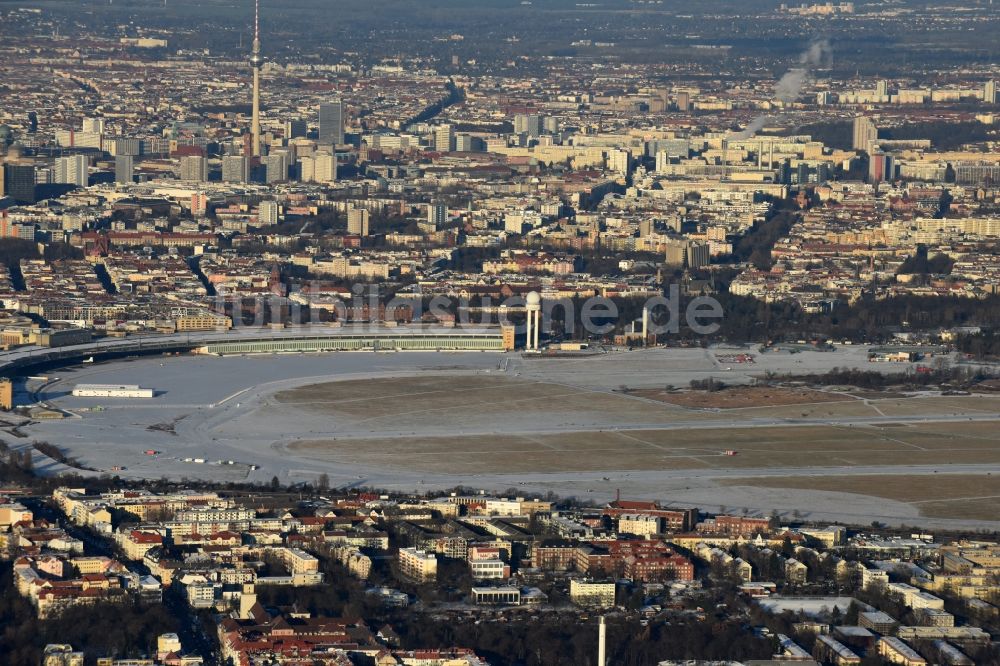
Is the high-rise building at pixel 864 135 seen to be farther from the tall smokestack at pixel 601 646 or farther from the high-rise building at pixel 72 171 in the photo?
the tall smokestack at pixel 601 646

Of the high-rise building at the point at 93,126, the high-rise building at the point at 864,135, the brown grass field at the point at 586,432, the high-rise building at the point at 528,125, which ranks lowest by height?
the brown grass field at the point at 586,432

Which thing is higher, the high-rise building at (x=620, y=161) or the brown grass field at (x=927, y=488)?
the high-rise building at (x=620, y=161)

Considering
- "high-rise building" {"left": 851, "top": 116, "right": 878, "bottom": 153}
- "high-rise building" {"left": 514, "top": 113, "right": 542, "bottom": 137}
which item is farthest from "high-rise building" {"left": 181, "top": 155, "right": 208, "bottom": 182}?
"high-rise building" {"left": 851, "top": 116, "right": 878, "bottom": 153}

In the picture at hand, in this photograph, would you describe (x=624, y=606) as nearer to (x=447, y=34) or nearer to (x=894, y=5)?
(x=447, y=34)

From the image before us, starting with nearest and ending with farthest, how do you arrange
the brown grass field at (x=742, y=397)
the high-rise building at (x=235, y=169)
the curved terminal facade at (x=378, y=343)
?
1. the brown grass field at (x=742, y=397)
2. the curved terminal facade at (x=378, y=343)
3. the high-rise building at (x=235, y=169)

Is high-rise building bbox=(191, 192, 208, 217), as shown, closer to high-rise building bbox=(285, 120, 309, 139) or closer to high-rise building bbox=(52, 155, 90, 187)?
high-rise building bbox=(52, 155, 90, 187)

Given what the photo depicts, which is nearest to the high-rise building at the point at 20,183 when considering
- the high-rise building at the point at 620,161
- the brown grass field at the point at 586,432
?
the high-rise building at the point at 620,161
